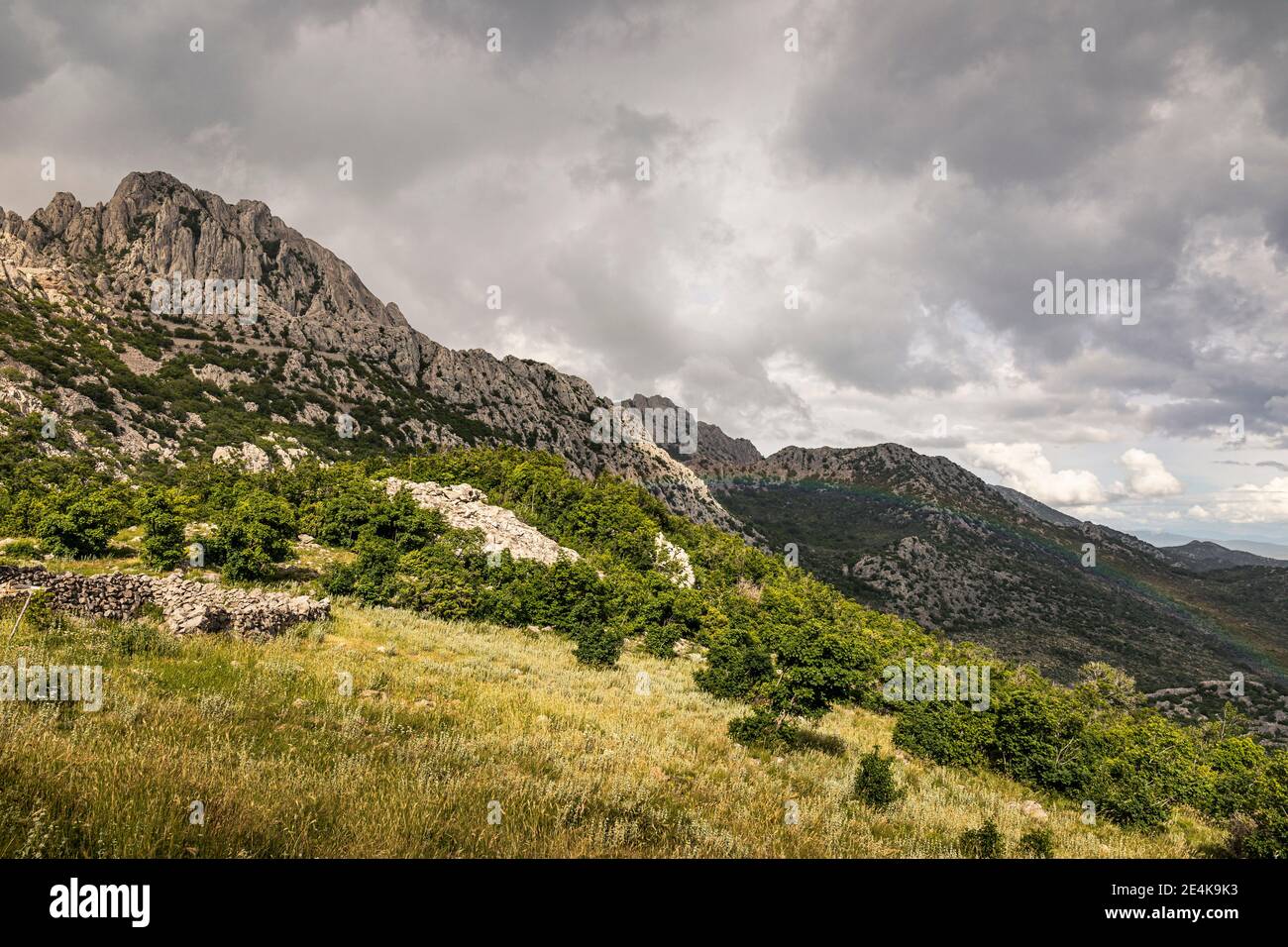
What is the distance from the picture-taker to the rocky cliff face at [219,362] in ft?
320

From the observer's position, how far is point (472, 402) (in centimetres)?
17450

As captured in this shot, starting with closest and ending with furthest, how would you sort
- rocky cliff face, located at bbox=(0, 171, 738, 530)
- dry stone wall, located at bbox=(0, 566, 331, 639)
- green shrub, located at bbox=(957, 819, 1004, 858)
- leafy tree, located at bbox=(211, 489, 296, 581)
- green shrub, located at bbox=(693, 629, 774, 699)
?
green shrub, located at bbox=(957, 819, 1004, 858), dry stone wall, located at bbox=(0, 566, 331, 639), green shrub, located at bbox=(693, 629, 774, 699), leafy tree, located at bbox=(211, 489, 296, 581), rocky cliff face, located at bbox=(0, 171, 738, 530)

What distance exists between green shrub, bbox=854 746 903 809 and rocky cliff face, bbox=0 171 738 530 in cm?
11237

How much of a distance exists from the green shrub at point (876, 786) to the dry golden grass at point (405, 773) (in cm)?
31

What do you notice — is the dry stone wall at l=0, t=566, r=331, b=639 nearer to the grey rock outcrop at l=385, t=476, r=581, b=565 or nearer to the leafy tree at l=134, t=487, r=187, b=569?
the leafy tree at l=134, t=487, r=187, b=569

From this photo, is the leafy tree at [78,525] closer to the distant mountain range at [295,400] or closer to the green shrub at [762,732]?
the green shrub at [762,732]

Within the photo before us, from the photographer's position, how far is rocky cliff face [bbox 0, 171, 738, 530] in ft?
320

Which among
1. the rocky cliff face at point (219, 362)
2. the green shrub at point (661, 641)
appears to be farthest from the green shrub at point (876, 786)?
the rocky cliff face at point (219, 362)

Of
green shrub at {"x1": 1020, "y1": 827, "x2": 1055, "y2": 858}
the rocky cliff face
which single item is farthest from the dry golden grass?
the rocky cliff face

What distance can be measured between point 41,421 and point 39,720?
364ft

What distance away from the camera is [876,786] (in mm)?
12164

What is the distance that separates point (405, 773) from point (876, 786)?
35.6 feet
